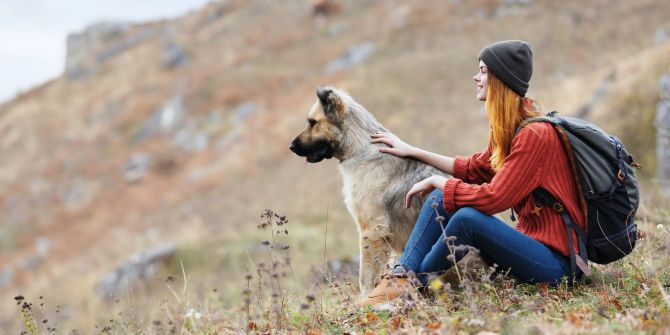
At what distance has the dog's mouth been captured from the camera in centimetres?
510

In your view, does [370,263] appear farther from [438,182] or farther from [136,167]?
[136,167]

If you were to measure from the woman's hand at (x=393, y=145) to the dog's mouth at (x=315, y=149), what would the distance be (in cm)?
44

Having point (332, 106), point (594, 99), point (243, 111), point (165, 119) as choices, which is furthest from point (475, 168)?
point (165, 119)

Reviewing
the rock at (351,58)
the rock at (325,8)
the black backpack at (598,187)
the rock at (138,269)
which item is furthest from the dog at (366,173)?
the rock at (325,8)

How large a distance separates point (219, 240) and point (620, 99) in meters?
10.4

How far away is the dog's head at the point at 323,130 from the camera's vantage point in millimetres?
5059

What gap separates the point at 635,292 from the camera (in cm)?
360

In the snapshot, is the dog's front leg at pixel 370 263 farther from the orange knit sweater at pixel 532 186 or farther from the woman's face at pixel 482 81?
the woman's face at pixel 482 81

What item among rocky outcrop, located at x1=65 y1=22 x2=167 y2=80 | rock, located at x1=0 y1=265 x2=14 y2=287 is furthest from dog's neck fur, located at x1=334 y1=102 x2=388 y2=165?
rocky outcrop, located at x1=65 y1=22 x2=167 y2=80

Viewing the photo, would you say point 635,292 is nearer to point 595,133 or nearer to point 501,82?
point 595,133

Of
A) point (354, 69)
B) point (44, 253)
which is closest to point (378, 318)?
point (44, 253)

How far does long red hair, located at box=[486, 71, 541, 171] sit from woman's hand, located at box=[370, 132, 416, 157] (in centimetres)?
105

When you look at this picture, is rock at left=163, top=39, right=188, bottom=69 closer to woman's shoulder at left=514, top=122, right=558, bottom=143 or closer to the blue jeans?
the blue jeans

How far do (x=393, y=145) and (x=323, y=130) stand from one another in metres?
0.69
